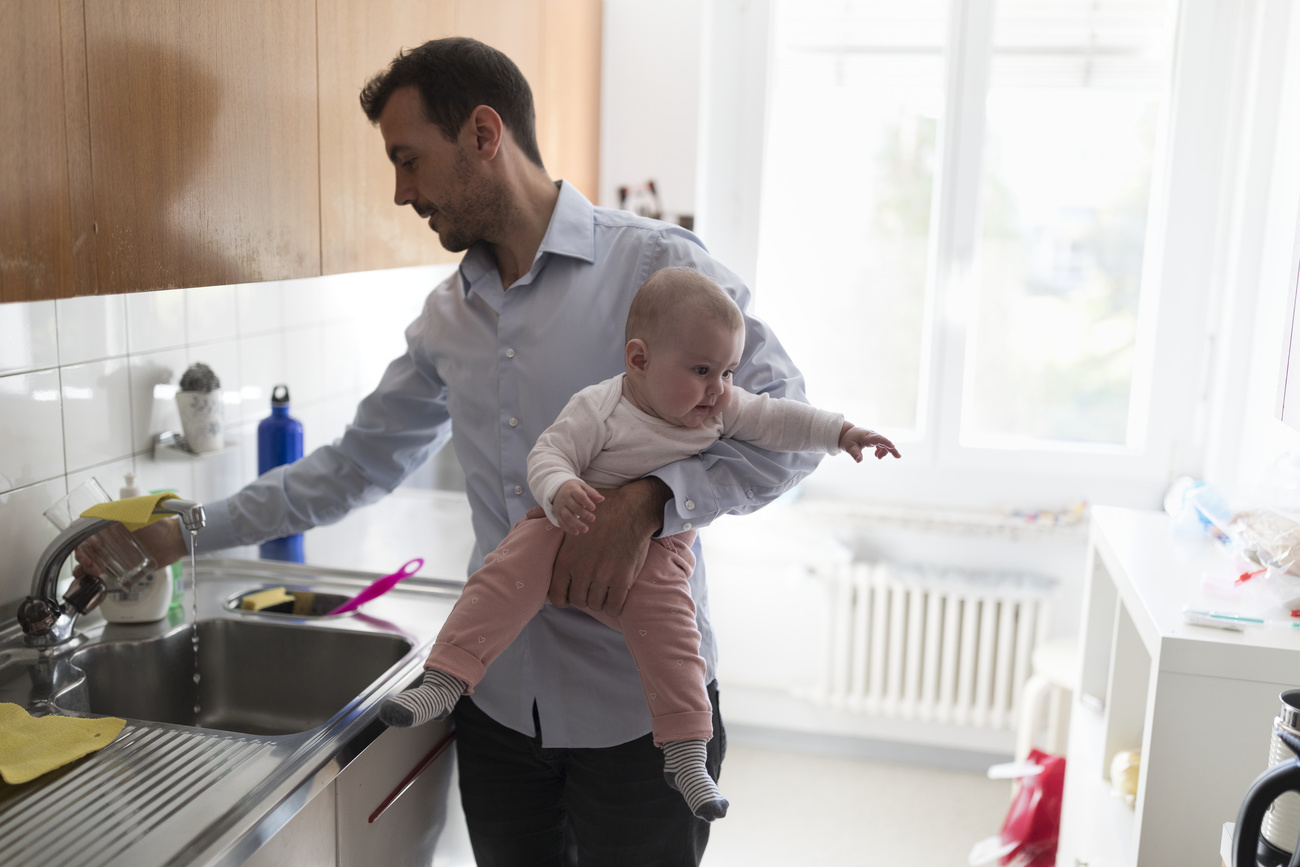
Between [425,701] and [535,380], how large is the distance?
442 millimetres

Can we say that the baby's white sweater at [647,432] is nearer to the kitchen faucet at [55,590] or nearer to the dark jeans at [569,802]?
the dark jeans at [569,802]

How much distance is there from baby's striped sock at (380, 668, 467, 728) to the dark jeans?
22 cm

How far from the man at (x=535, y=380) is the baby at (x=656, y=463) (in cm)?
6

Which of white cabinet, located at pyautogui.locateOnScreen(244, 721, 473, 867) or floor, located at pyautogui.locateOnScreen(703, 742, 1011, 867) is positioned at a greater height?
white cabinet, located at pyautogui.locateOnScreen(244, 721, 473, 867)

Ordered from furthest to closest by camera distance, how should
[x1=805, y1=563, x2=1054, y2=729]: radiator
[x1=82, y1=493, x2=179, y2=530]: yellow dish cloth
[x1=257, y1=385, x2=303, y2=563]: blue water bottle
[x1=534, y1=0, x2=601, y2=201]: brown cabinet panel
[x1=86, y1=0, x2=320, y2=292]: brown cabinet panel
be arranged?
[x1=805, y1=563, x2=1054, y2=729]: radiator, [x1=534, y1=0, x2=601, y2=201]: brown cabinet panel, [x1=257, y1=385, x2=303, y2=563]: blue water bottle, [x1=82, y1=493, x2=179, y2=530]: yellow dish cloth, [x1=86, y1=0, x2=320, y2=292]: brown cabinet panel

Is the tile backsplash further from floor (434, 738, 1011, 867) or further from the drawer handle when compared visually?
floor (434, 738, 1011, 867)

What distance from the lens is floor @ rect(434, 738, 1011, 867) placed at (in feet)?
8.74

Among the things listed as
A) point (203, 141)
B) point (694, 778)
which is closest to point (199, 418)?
point (203, 141)

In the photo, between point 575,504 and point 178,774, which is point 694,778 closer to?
point 575,504

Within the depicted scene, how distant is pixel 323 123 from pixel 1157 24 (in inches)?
93.7

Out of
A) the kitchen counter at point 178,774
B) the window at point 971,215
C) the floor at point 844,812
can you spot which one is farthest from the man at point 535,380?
the window at point 971,215

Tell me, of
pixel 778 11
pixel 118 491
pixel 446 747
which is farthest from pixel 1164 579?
pixel 778 11

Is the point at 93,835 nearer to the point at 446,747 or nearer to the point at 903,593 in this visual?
the point at 446,747

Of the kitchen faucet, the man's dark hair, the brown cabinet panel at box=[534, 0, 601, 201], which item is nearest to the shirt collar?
the man's dark hair
